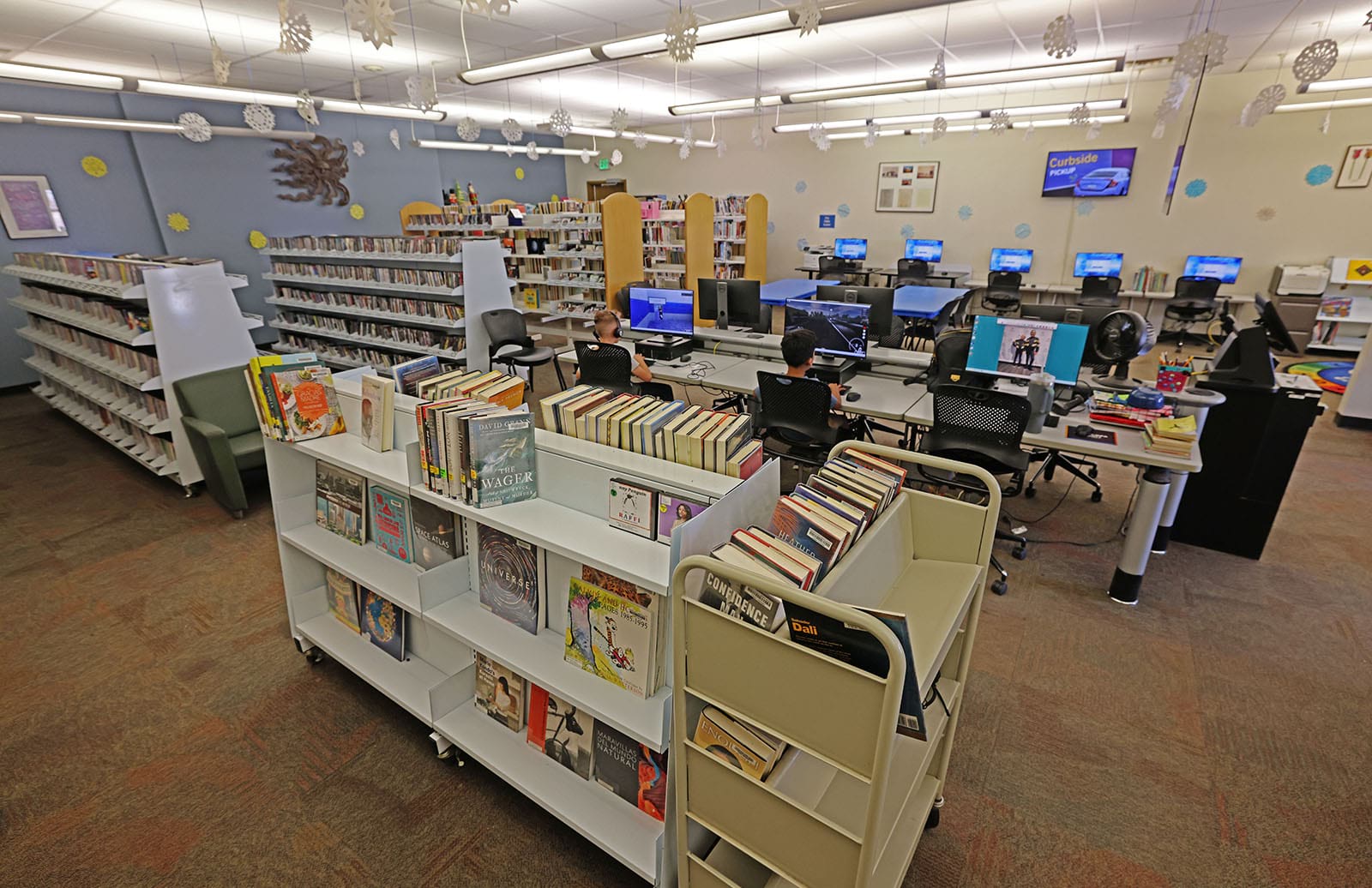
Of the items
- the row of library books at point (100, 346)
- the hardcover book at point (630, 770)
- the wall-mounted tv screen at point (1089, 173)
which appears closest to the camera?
the hardcover book at point (630, 770)

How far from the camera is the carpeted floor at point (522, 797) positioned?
1915 millimetres

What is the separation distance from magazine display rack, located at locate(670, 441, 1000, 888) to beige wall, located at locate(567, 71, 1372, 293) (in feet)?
31.3

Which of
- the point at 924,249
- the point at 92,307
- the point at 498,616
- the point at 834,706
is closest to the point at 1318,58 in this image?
the point at 834,706

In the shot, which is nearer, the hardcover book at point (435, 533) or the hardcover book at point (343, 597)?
the hardcover book at point (435, 533)

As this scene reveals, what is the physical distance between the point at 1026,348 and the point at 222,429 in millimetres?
5216

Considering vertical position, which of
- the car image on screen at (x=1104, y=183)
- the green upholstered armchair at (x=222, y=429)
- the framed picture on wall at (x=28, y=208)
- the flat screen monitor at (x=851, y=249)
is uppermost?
the car image on screen at (x=1104, y=183)

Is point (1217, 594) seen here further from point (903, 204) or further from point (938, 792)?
point (903, 204)

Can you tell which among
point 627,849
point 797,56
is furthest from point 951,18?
point 627,849

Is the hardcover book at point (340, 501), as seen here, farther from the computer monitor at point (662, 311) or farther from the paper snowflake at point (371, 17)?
the computer monitor at point (662, 311)

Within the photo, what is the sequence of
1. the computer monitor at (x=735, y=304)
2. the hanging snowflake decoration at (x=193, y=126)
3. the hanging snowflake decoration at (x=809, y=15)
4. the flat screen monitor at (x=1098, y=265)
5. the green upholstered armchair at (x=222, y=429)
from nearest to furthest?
the hanging snowflake decoration at (x=809, y=15)
the green upholstered armchair at (x=222, y=429)
the hanging snowflake decoration at (x=193, y=126)
the computer monitor at (x=735, y=304)
the flat screen monitor at (x=1098, y=265)

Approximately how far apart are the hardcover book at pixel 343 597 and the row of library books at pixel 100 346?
2793mm

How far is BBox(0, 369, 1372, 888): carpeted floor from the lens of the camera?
6.28 feet

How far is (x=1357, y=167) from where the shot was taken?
753 centimetres

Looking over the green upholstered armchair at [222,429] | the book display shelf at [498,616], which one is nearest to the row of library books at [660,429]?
the book display shelf at [498,616]
